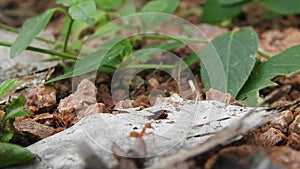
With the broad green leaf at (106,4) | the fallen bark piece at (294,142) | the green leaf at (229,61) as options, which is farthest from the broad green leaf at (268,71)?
the broad green leaf at (106,4)

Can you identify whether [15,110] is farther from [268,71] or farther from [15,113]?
[268,71]

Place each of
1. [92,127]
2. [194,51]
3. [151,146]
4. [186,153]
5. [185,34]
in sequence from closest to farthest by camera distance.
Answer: [186,153]
[151,146]
[92,127]
[194,51]
[185,34]

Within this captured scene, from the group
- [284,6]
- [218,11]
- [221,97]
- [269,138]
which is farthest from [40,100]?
[284,6]

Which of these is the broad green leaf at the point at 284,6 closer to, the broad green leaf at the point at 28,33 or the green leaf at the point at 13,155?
the broad green leaf at the point at 28,33

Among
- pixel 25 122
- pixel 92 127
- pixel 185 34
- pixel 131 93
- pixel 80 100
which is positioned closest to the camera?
pixel 92 127

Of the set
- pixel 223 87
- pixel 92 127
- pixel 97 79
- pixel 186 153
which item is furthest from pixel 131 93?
pixel 186 153

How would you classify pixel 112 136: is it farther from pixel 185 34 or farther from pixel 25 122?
pixel 185 34
